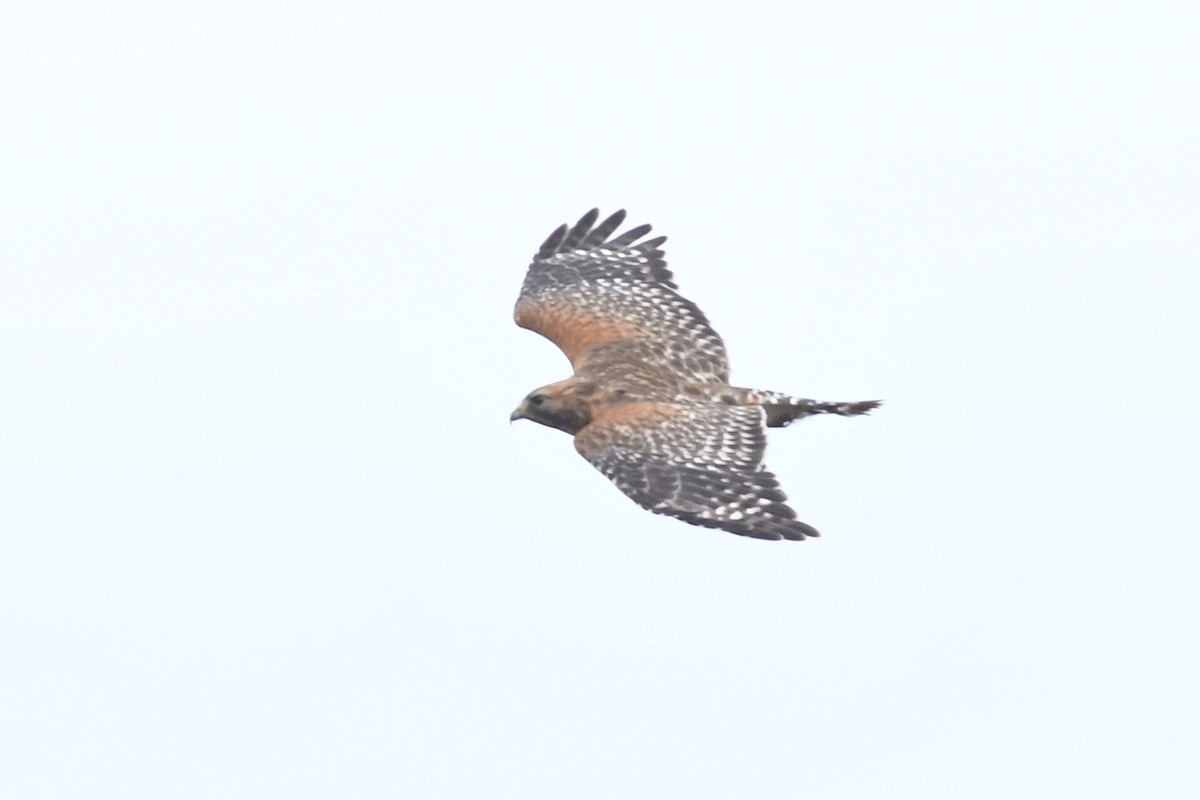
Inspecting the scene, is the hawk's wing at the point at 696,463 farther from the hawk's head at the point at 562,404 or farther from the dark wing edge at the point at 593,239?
the dark wing edge at the point at 593,239

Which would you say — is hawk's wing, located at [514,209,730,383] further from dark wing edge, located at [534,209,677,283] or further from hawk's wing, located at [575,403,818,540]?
hawk's wing, located at [575,403,818,540]

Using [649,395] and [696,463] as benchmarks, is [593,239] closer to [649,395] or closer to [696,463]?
[649,395]

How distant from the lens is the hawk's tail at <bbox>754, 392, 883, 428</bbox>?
82.6 feet

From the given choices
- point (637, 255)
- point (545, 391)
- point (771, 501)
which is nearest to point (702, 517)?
point (771, 501)

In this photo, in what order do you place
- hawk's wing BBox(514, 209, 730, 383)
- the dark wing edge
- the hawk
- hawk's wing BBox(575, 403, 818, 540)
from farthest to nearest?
the dark wing edge < hawk's wing BBox(514, 209, 730, 383) < the hawk < hawk's wing BBox(575, 403, 818, 540)

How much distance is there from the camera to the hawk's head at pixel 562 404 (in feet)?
82.8

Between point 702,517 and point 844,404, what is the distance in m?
3.42

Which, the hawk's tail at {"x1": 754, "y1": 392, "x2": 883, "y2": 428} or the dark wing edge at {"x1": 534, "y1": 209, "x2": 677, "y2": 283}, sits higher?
the dark wing edge at {"x1": 534, "y1": 209, "x2": 677, "y2": 283}

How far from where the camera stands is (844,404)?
2562cm

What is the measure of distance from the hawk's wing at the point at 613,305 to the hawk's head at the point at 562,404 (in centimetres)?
96

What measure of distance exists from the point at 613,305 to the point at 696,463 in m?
4.28

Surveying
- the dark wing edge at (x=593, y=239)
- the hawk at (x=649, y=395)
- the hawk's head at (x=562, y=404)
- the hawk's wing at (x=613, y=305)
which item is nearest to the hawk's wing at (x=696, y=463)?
the hawk at (x=649, y=395)

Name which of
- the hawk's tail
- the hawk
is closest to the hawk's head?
the hawk

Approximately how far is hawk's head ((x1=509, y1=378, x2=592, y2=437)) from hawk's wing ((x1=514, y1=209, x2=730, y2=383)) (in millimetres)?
960
